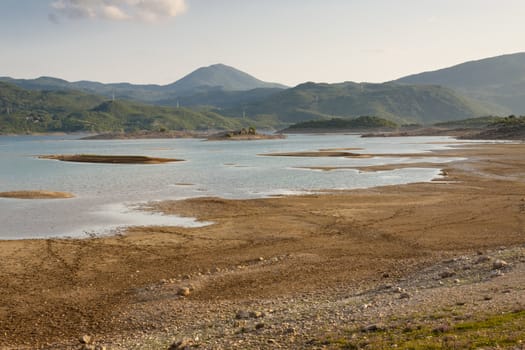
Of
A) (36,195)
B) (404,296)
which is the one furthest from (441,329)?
(36,195)

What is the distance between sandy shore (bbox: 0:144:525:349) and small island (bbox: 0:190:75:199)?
19142 millimetres

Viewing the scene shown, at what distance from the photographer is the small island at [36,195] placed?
51000 mm

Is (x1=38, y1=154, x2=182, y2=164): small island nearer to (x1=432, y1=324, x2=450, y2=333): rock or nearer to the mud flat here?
the mud flat

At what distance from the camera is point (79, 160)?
104 meters

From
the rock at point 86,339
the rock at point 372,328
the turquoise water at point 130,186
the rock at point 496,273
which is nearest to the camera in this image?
the rock at point 372,328

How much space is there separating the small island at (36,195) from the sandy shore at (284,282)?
62.8 feet

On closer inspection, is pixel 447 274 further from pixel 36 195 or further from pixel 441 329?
pixel 36 195

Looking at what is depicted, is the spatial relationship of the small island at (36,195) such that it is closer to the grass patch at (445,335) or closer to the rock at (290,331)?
the rock at (290,331)

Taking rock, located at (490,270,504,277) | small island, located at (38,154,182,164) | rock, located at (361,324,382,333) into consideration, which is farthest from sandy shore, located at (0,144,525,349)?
small island, located at (38,154,182,164)

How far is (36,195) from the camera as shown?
170 ft

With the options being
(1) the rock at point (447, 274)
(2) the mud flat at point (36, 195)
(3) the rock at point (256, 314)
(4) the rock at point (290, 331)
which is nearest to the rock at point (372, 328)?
(4) the rock at point (290, 331)

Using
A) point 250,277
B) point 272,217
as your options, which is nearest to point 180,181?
point 272,217

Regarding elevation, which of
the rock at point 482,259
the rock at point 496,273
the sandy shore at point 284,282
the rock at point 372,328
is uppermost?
the rock at point 372,328

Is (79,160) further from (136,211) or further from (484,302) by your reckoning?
(484,302)
